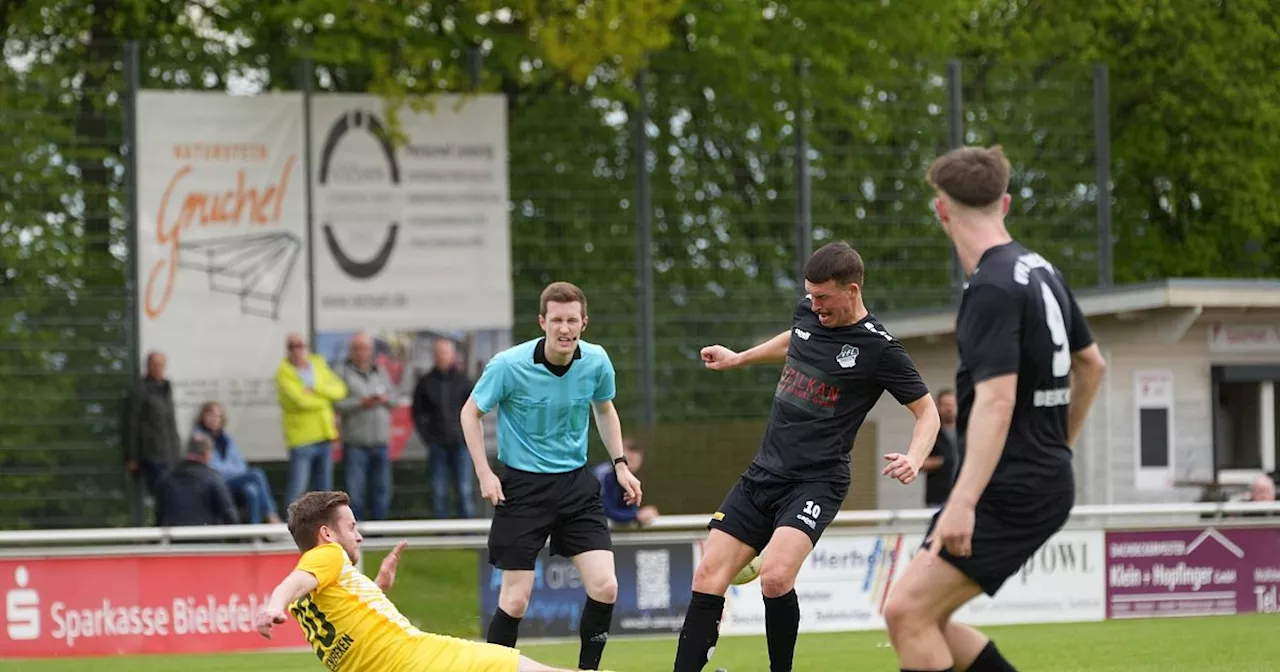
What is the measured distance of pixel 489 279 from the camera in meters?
20.7

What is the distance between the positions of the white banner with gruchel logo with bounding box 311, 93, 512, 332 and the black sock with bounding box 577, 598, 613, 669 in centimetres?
1104

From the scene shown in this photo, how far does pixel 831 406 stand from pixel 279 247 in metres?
12.3

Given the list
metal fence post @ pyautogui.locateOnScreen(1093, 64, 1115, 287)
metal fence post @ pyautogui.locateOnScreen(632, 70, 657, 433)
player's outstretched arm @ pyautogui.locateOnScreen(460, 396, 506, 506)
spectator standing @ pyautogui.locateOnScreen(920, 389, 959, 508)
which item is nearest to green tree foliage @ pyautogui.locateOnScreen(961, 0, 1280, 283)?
metal fence post @ pyautogui.locateOnScreen(1093, 64, 1115, 287)

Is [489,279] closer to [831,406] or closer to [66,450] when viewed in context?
[66,450]

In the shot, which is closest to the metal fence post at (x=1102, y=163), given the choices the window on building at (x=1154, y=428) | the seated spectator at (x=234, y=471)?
the window on building at (x=1154, y=428)

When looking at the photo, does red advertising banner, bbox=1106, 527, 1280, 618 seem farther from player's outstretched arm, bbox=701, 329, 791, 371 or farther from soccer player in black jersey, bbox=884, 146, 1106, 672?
soccer player in black jersey, bbox=884, 146, 1106, 672

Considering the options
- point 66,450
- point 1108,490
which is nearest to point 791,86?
point 1108,490

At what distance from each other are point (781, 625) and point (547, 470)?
5.36 feet

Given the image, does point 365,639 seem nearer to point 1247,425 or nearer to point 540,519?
point 540,519

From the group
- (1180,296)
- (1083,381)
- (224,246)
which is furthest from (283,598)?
(1180,296)

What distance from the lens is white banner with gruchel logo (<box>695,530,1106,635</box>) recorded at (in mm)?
15219

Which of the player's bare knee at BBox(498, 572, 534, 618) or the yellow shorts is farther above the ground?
the yellow shorts

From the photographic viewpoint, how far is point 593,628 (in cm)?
964

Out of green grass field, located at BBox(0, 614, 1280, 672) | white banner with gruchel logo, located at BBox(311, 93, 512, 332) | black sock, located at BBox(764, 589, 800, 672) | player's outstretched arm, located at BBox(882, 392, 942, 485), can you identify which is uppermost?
white banner with gruchel logo, located at BBox(311, 93, 512, 332)
